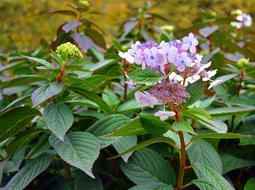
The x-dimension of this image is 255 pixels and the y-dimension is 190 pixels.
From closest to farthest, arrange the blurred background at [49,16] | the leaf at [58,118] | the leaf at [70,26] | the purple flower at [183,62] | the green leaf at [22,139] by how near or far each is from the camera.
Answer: the purple flower at [183,62]
the leaf at [58,118]
the green leaf at [22,139]
the leaf at [70,26]
the blurred background at [49,16]

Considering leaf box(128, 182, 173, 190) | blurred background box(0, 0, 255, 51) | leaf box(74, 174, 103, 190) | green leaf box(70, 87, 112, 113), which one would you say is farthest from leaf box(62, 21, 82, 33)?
blurred background box(0, 0, 255, 51)

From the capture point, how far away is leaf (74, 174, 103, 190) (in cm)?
115

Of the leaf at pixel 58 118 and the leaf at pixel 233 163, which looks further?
the leaf at pixel 233 163

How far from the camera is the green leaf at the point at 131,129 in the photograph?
990 millimetres

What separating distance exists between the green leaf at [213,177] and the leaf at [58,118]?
0.30 meters

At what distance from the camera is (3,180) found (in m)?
1.34

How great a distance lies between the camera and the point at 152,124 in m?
0.99

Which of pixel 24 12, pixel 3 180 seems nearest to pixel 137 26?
pixel 3 180

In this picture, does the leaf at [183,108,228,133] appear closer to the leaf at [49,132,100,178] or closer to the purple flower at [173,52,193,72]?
the purple flower at [173,52,193,72]

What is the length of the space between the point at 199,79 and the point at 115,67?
0.46 metres

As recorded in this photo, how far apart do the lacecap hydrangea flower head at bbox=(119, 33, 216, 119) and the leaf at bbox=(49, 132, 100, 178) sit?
0.18 metres

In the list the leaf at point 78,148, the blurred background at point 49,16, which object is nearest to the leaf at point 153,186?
the leaf at point 78,148

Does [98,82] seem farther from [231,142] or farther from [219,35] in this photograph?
[219,35]

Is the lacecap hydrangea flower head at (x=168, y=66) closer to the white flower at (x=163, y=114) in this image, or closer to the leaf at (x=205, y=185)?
the white flower at (x=163, y=114)
